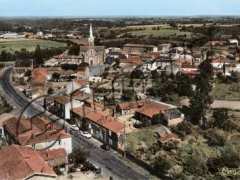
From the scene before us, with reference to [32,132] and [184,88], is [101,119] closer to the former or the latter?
[32,132]

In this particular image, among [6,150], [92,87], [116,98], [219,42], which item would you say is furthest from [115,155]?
[219,42]

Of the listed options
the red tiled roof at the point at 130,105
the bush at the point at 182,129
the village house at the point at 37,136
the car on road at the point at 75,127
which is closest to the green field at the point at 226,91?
the red tiled roof at the point at 130,105

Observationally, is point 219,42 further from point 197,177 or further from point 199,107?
point 197,177

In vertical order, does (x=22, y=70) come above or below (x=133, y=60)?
below

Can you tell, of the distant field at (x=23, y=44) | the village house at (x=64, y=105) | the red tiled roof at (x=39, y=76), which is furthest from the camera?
the distant field at (x=23, y=44)

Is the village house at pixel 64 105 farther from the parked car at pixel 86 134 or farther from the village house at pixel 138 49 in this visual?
the village house at pixel 138 49

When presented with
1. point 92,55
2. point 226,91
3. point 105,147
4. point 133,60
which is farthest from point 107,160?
point 92,55
